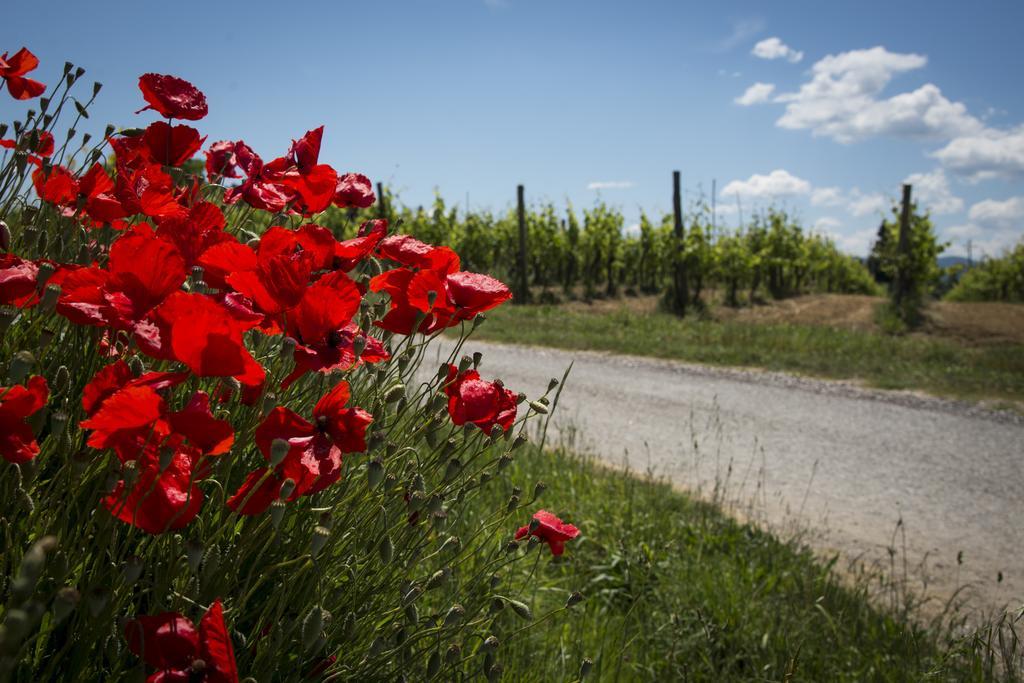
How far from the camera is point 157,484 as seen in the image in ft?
3.11

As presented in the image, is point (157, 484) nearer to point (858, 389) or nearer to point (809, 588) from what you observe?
point (809, 588)

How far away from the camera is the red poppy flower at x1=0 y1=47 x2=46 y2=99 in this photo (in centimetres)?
180

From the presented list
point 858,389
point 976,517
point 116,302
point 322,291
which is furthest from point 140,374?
point 858,389

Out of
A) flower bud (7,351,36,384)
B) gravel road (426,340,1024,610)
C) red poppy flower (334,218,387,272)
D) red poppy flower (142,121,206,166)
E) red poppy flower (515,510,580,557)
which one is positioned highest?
red poppy flower (142,121,206,166)

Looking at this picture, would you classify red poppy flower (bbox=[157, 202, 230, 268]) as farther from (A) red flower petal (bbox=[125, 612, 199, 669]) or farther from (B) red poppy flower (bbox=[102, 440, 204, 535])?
(A) red flower petal (bbox=[125, 612, 199, 669])

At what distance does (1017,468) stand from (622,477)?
3.57 metres

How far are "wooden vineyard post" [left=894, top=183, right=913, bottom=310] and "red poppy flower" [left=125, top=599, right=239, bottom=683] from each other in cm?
1572

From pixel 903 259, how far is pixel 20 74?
1567 cm

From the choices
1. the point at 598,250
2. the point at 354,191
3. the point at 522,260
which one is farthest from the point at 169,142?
the point at 598,250

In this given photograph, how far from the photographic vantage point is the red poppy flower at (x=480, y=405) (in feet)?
4.10

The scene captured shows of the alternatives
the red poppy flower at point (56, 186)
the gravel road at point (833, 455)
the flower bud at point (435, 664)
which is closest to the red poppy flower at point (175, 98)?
the red poppy flower at point (56, 186)

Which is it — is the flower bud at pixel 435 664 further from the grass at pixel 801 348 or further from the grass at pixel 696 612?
the grass at pixel 801 348

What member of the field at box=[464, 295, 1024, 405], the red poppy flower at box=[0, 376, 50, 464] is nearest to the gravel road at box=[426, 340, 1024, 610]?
the field at box=[464, 295, 1024, 405]

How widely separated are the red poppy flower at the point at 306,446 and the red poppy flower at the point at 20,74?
1.36 meters
